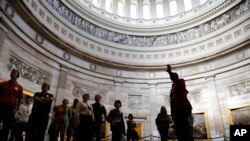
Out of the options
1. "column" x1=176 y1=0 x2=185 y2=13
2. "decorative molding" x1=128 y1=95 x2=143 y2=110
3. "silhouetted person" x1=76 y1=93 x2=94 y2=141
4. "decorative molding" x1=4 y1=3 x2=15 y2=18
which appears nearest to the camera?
"silhouetted person" x1=76 y1=93 x2=94 y2=141

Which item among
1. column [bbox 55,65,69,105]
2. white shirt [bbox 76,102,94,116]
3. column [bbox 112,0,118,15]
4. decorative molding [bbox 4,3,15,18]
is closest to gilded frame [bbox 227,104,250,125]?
white shirt [bbox 76,102,94,116]

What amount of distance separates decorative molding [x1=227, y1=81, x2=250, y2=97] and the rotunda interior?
0.06 meters

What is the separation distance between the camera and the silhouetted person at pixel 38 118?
493cm

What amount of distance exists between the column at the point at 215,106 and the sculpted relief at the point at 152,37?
4456 mm

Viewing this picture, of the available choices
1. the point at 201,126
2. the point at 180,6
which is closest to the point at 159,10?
the point at 180,6

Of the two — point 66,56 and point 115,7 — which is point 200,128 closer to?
point 66,56

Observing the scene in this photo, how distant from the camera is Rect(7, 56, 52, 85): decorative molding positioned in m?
10.3

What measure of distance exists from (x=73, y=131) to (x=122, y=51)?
1209 centimetres

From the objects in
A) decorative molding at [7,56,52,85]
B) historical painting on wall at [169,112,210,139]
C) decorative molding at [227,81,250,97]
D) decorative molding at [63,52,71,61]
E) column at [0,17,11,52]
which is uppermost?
decorative molding at [63,52,71,61]

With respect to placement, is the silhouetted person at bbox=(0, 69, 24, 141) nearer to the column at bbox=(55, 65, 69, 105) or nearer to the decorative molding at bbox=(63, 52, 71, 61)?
the column at bbox=(55, 65, 69, 105)

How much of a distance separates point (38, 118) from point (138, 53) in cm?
1439

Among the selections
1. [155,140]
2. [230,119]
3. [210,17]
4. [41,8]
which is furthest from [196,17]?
[41,8]

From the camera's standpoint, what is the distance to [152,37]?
19.5 metres

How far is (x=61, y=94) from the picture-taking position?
1339cm
